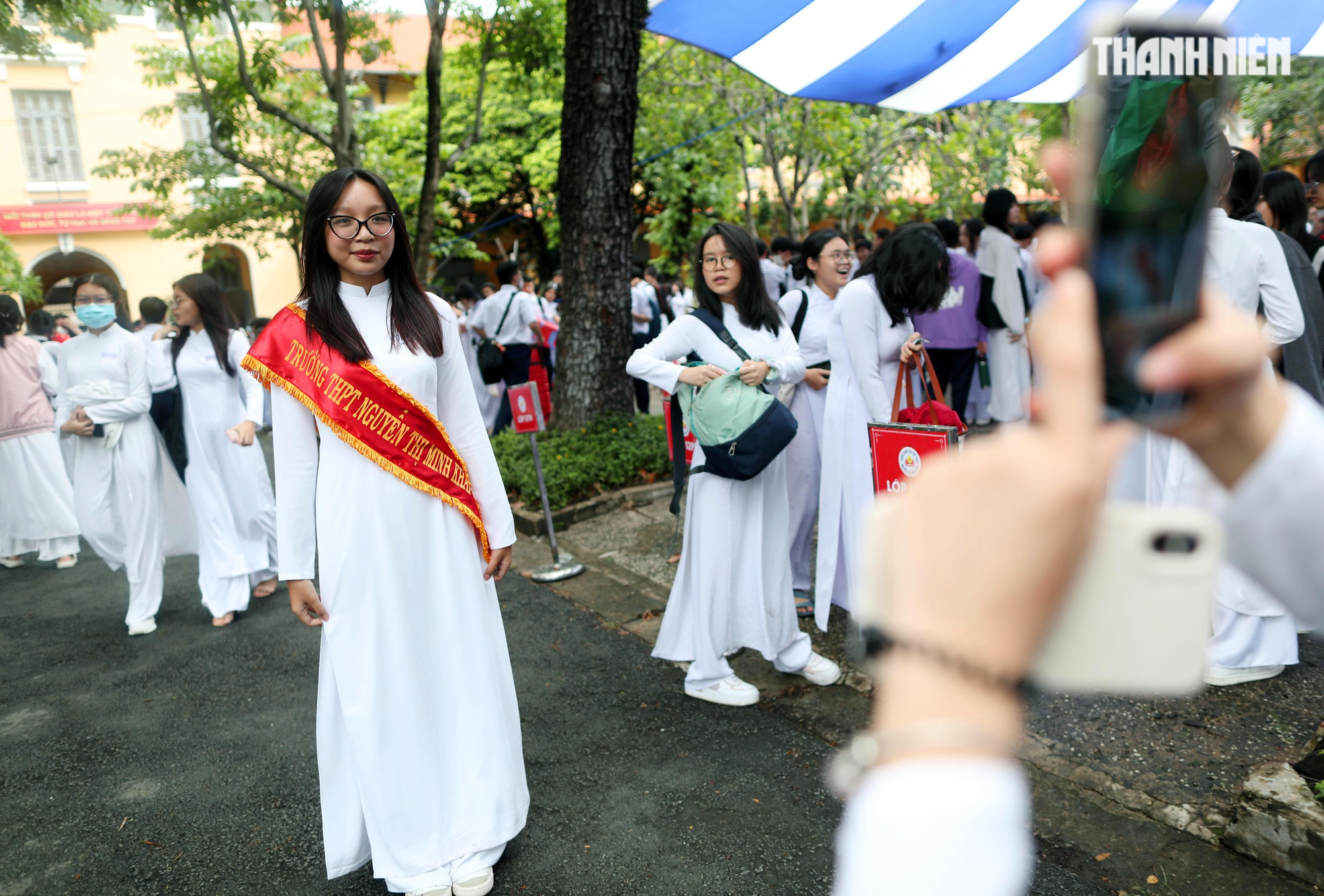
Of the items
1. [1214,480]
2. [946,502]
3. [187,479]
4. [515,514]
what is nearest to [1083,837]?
[1214,480]

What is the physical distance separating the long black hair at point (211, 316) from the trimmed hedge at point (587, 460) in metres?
2.13

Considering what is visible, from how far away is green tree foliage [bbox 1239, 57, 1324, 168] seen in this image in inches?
449

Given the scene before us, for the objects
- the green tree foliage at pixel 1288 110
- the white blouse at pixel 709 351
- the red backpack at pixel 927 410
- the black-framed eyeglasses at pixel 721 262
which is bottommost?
the red backpack at pixel 927 410

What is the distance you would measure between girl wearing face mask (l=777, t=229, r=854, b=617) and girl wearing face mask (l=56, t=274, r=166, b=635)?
3.49m

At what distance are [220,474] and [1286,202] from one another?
5.72 m

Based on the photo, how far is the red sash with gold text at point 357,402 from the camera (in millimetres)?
2518

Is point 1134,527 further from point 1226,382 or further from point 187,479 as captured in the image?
point 187,479

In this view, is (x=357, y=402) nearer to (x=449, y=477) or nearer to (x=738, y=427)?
(x=449, y=477)

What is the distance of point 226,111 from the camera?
10359mm

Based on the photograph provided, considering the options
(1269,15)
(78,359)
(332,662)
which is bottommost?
(332,662)

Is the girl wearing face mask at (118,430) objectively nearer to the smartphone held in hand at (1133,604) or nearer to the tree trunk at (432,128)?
the tree trunk at (432,128)

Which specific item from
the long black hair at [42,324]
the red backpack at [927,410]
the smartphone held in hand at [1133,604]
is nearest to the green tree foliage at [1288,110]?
the red backpack at [927,410]

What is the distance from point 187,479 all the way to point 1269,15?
241 inches

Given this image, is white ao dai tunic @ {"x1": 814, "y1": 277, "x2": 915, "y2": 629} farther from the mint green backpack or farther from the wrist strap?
the wrist strap
